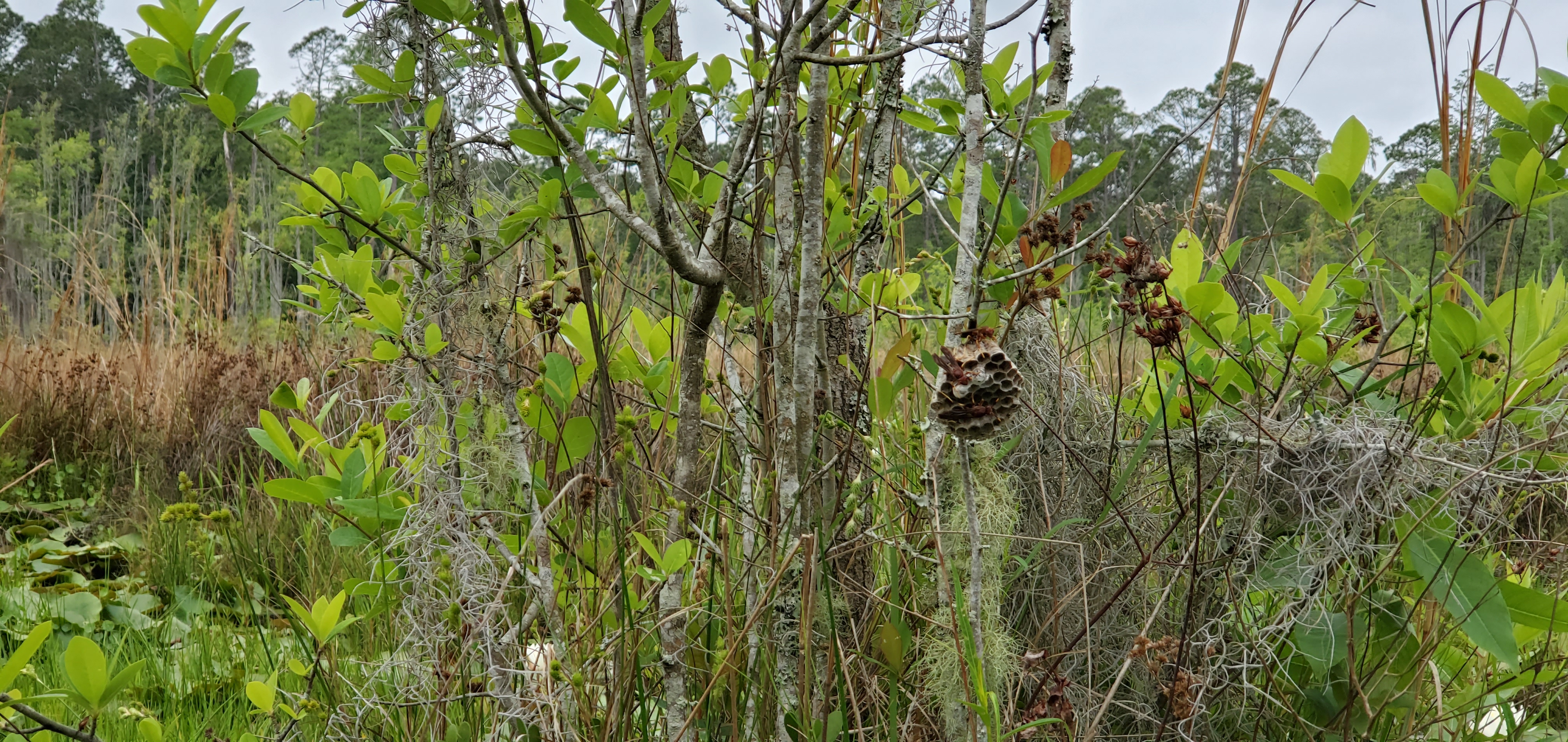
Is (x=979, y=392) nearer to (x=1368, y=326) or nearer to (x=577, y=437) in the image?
(x=577, y=437)

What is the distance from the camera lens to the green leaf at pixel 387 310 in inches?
42.5

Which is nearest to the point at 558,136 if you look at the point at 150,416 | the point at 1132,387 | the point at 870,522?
the point at 870,522

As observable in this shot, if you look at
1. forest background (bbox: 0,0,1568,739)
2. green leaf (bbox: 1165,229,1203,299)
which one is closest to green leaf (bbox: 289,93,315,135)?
forest background (bbox: 0,0,1568,739)

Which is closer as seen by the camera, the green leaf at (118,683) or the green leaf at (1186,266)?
the green leaf at (118,683)

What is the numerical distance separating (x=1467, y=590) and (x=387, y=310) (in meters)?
1.43

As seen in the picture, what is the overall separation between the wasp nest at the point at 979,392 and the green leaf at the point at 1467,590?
60 centimetres

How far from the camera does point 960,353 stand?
2.85 feet

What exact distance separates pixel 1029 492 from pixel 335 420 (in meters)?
2.92

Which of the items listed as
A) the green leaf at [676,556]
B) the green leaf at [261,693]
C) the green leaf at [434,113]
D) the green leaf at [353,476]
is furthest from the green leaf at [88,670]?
the green leaf at [434,113]

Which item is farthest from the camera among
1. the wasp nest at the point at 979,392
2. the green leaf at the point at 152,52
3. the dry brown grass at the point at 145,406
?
the dry brown grass at the point at 145,406

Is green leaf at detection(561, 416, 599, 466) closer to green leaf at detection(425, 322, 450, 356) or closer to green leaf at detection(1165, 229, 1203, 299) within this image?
green leaf at detection(425, 322, 450, 356)

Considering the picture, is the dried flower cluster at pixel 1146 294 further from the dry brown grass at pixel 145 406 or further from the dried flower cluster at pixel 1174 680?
the dry brown grass at pixel 145 406

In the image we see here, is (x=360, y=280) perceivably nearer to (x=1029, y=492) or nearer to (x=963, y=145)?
(x=963, y=145)

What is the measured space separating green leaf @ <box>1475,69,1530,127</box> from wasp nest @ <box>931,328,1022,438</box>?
82 centimetres
